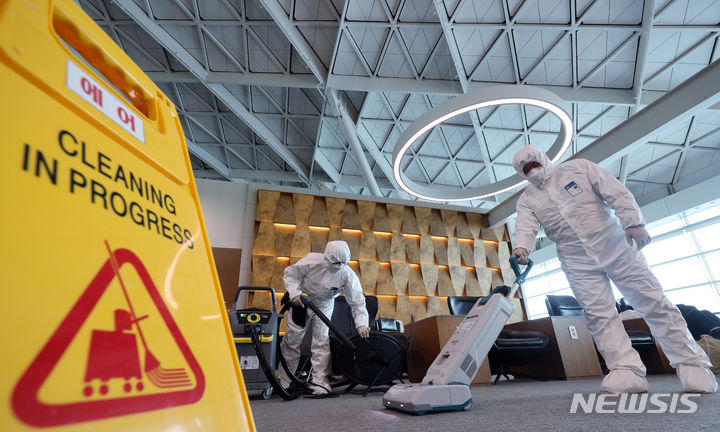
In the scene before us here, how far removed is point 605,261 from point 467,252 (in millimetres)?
5853

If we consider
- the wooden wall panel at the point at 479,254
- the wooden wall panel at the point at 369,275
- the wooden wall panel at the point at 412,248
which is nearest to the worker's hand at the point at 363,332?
the wooden wall panel at the point at 369,275

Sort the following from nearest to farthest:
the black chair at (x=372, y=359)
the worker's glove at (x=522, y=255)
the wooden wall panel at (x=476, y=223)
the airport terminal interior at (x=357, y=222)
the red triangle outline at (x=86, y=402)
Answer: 1. the red triangle outline at (x=86, y=402)
2. the airport terminal interior at (x=357, y=222)
3. the worker's glove at (x=522, y=255)
4. the black chair at (x=372, y=359)
5. the wooden wall panel at (x=476, y=223)

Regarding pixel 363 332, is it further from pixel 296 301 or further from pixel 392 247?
pixel 392 247

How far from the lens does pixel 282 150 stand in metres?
10.9

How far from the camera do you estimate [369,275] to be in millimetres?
6758

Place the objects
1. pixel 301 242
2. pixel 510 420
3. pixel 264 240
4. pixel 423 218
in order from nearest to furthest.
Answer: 1. pixel 510 420
2. pixel 264 240
3. pixel 301 242
4. pixel 423 218

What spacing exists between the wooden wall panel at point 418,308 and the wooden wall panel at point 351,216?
1964mm

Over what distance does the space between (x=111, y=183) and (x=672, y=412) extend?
1847 mm

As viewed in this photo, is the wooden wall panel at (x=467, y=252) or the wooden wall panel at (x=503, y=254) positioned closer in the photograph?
the wooden wall panel at (x=467, y=252)

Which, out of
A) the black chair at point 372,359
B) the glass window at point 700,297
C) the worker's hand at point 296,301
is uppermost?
the worker's hand at point 296,301

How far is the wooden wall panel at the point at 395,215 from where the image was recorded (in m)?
7.47

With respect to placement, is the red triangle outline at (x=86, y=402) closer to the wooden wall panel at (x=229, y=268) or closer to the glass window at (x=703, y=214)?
the wooden wall panel at (x=229, y=268)

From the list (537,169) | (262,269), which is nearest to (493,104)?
(537,169)

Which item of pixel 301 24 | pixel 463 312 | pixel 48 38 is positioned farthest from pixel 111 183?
pixel 301 24
